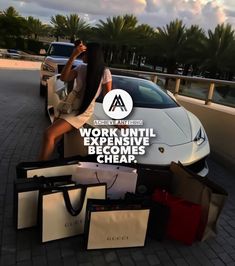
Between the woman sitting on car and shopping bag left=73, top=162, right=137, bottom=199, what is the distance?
688mm

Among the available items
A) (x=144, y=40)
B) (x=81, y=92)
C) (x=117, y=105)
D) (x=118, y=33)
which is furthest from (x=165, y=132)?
(x=118, y=33)

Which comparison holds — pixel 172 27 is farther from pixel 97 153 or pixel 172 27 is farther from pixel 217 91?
pixel 97 153

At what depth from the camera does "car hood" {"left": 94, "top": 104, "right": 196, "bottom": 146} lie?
14.9 ft

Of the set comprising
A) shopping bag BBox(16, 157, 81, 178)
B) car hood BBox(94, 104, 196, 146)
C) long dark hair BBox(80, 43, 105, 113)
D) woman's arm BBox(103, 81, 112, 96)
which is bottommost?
shopping bag BBox(16, 157, 81, 178)

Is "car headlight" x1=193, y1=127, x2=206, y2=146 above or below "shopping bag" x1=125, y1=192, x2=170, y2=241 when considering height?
above

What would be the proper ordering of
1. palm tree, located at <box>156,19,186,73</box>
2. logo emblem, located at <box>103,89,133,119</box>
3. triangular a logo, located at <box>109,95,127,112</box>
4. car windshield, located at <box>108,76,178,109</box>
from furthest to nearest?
palm tree, located at <box>156,19,186,73</box> < car windshield, located at <box>108,76,178,109</box> < triangular a logo, located at <box>109,95,127,112</box> < logo emblem, located at <box>103,89,133,119</box>

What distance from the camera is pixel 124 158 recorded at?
4375 mm

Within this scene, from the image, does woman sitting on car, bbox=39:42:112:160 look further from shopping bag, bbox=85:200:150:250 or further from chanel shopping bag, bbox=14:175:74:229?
shopping bag, bbox=85:200:150:250

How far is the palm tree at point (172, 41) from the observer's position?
35906 millimetres

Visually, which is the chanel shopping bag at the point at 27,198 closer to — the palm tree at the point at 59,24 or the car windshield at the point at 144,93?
the car windshield at the point at 144,93

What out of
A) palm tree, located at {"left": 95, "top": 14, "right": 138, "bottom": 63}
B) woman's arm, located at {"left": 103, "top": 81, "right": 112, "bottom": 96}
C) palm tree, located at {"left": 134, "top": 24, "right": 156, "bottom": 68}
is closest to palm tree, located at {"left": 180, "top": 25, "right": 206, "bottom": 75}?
palm tree, located at {"left": 134, "top": 24, "right": 156, "bottom": 68}

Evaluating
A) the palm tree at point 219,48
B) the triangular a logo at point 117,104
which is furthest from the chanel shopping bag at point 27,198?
the palm tree at point 219,48

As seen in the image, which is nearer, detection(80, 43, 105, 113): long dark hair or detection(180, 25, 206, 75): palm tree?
detection(80, 43, 105, 113): long dark hair

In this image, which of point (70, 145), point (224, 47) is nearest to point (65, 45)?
point (70, 145)
